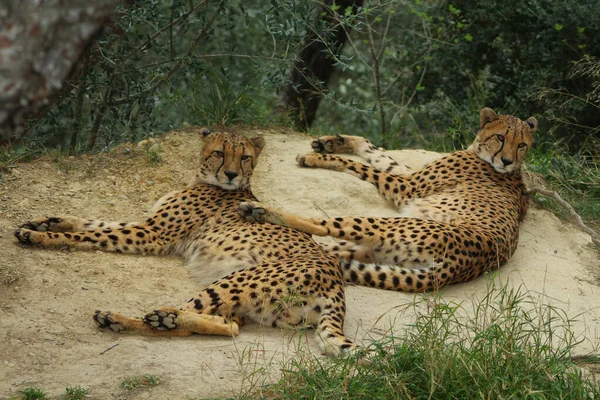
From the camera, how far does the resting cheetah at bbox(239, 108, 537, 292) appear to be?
454cm

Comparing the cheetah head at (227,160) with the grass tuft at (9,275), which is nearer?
the grass tuft at (9,275)

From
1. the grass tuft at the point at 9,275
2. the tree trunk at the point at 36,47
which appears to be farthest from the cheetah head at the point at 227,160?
the tree trunk at the point at 36,47

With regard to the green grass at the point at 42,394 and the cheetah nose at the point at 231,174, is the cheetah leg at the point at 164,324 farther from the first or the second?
the cheetah nose at the point at 231,174

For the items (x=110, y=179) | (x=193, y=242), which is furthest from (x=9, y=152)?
(x=193, y=242)

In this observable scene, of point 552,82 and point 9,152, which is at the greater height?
point 552,82

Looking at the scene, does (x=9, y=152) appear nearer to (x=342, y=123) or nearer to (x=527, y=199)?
(x=527, y=199)

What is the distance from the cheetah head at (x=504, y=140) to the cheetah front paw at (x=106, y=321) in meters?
3.02

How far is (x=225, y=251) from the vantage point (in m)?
4.42

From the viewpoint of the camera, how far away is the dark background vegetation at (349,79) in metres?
5.78

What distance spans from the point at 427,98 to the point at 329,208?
328 cm

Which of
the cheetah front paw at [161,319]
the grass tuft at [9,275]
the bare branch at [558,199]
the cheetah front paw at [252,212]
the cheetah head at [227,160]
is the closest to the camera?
the cheetah front paw at [161,319]

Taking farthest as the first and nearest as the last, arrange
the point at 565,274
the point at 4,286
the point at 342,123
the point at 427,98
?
the point at 342,123 → the point at 427,98 → the point at 565,274 → the point at 4,286

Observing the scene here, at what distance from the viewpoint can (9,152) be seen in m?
5.35

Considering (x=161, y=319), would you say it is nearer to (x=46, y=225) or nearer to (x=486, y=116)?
(x=46, y=225)
